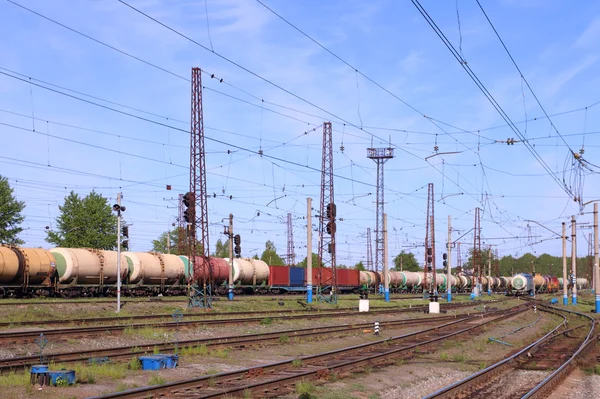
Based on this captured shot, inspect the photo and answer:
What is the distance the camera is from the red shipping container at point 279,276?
65562 mm

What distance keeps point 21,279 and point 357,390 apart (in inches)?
1178

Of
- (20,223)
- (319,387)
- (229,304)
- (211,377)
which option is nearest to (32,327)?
(211,377)

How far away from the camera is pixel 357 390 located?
15.3m

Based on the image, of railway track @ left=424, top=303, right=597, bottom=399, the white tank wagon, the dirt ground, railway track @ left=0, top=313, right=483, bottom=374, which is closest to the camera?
the dirt ground

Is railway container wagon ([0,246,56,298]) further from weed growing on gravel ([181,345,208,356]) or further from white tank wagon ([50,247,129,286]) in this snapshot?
weed growing on gravel ([181,345,208,356])

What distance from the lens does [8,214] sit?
78.1 meters

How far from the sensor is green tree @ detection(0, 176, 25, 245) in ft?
Result: 254

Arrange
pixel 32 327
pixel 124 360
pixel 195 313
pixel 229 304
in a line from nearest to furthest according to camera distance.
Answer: pixel 124 360 < pixel 32 327 < pixel 195 313 < pixel 229 304

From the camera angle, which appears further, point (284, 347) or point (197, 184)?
point (197, 184)

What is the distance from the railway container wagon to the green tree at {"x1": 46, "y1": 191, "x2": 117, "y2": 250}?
148 ft

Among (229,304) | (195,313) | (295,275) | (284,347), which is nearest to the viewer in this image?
(284,347)

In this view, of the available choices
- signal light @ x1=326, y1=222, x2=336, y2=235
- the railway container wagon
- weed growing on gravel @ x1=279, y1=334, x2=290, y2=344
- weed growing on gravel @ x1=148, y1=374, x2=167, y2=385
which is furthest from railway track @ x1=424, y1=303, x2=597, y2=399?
the railway container wagon

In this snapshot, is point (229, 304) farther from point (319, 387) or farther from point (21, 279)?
point (319, 387)

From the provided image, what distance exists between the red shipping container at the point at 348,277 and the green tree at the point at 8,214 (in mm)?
39644
